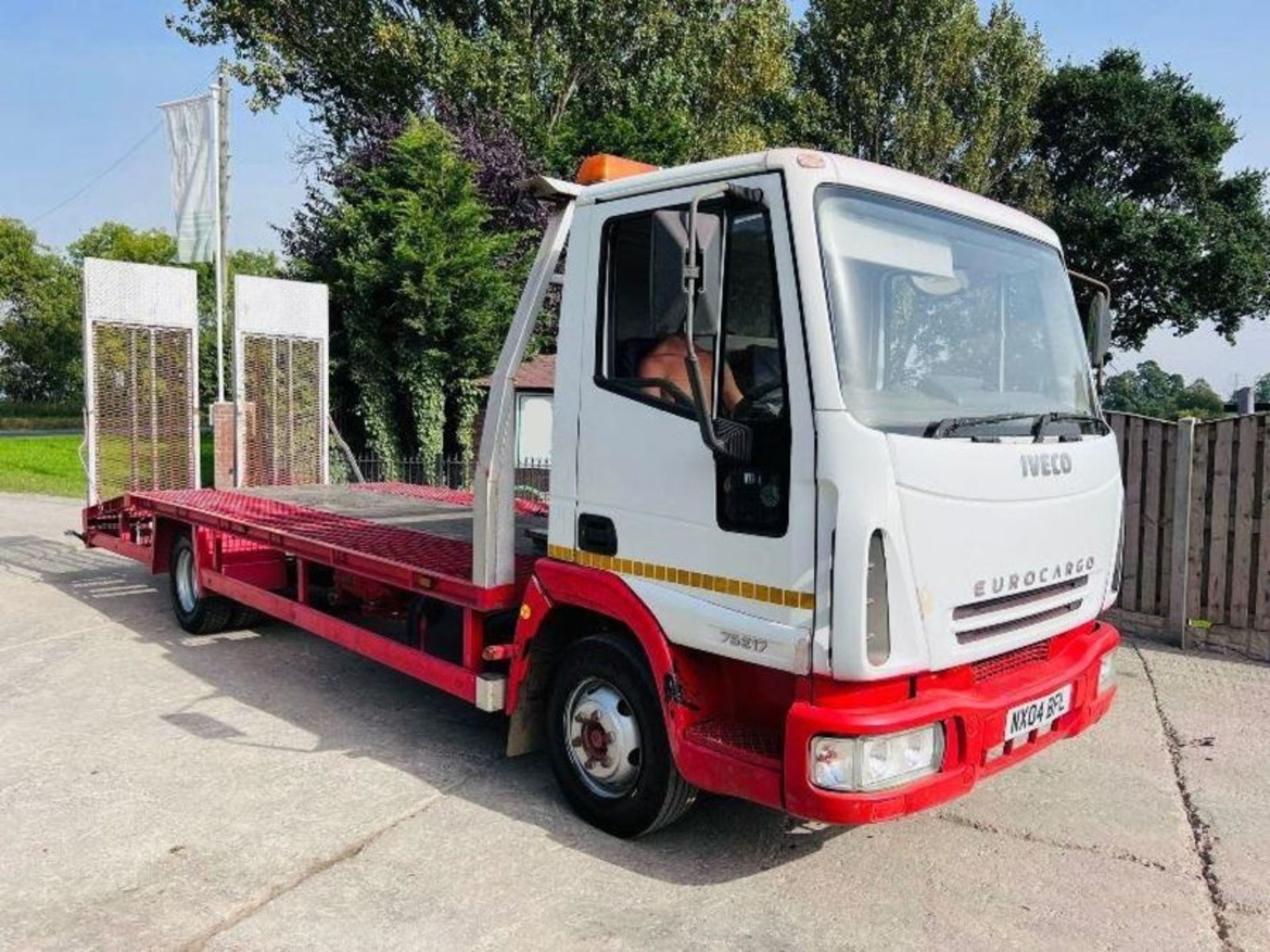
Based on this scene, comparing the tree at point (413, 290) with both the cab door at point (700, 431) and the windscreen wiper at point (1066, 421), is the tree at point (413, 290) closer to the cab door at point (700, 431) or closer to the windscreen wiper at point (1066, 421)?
the cab door at point (700, 431)

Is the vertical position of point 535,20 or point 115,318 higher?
point 535,20

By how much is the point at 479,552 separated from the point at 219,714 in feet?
7.42

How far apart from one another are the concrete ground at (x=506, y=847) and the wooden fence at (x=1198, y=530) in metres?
1.36

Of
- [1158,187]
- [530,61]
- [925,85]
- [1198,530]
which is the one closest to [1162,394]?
[1158,187]

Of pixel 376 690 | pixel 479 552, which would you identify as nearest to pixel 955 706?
pixel 479 552

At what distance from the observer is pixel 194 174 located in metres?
13.9

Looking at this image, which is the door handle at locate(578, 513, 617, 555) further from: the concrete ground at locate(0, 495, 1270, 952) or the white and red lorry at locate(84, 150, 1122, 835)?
the concrete ground at locate(0, 495, 1270, 952)

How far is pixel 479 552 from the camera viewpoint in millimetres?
4395

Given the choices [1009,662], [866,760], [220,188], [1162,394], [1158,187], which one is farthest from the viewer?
[1162,394]

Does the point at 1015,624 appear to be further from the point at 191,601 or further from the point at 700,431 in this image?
the point at 191,601

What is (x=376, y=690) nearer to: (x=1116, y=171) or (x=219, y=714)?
(x=219, y=714)

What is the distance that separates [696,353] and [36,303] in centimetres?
5389

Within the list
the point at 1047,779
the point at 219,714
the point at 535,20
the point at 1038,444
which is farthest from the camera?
the point at 535,20

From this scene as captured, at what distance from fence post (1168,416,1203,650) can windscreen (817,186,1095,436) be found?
3503mm
